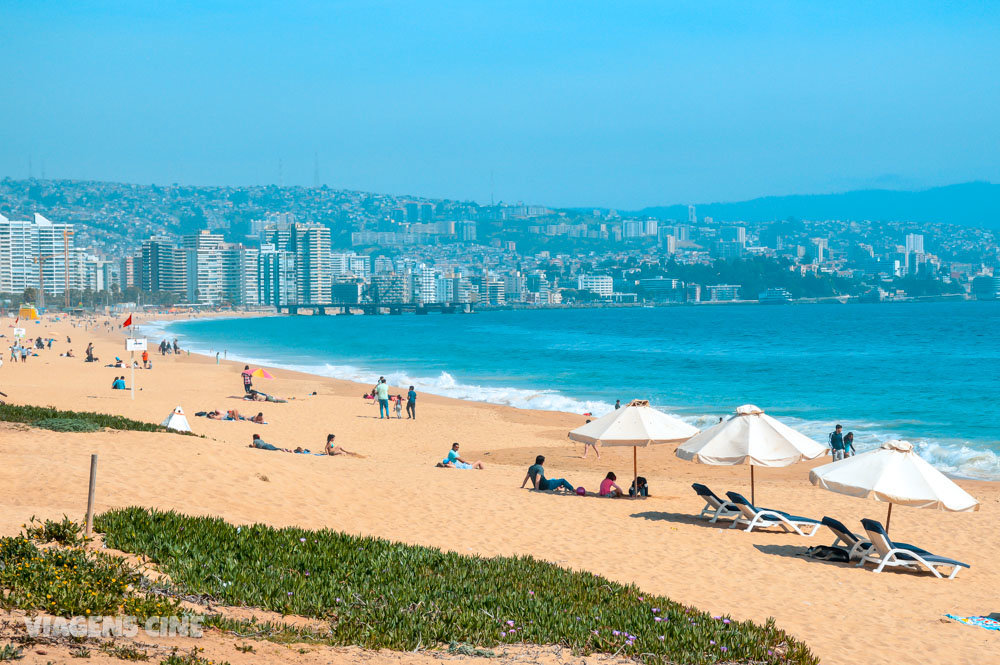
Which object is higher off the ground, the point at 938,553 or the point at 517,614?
the point at 517,614

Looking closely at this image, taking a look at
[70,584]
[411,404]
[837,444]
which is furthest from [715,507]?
[411,404]

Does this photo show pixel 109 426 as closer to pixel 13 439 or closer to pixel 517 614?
pixel 13 439

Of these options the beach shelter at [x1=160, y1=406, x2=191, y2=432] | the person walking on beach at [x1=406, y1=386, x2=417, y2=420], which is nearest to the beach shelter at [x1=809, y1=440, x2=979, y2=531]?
the beach shelter at [x1=160, y1=406, x2=191, y2=432]

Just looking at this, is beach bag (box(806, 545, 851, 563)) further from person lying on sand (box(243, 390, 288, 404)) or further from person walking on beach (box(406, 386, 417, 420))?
person lying on sand (box(243, 390, 288, 404))


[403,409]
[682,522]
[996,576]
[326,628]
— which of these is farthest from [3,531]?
[403,409]

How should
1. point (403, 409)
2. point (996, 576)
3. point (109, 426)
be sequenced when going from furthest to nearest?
point (403, 409) < point (109, 426) < point (996, 576)

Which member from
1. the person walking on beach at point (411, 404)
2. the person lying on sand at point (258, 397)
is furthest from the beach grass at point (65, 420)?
the person lying on sand at point (258, 397)
